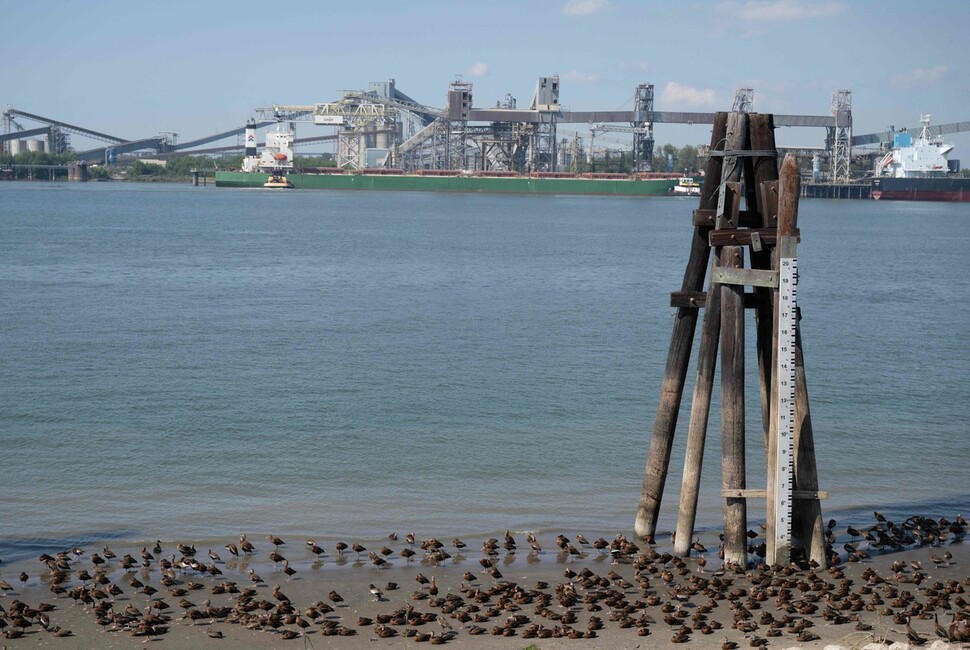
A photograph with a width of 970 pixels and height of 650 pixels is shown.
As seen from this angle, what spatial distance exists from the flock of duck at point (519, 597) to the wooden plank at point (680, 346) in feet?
2.70

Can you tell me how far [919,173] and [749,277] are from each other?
151360 millimetres

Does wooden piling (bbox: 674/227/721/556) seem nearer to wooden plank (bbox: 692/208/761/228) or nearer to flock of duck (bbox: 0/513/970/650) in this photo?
wooden plank (bbox: 692/208/761/228)

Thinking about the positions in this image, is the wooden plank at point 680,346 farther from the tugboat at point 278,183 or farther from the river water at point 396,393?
the tugboat at point 278,183

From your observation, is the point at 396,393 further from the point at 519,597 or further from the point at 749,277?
the point at 749,277

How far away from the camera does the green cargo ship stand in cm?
14512

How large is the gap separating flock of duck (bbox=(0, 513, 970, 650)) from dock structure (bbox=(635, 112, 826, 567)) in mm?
479

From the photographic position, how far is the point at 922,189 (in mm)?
151625

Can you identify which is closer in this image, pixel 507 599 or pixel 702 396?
pixel 507 599

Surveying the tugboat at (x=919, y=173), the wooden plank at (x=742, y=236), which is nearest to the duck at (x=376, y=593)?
the wooden plank at (x=742, y=236)

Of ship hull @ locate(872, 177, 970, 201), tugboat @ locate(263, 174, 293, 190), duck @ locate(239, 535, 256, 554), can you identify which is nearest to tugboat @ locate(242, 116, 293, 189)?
tugboat @ locate(263, 174, 293, 190)

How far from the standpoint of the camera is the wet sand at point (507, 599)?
9191 mm

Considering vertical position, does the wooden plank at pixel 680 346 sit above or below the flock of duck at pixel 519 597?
above

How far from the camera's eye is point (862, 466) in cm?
1608

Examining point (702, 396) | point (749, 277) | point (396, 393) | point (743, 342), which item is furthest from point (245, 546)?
point (396, 393)
